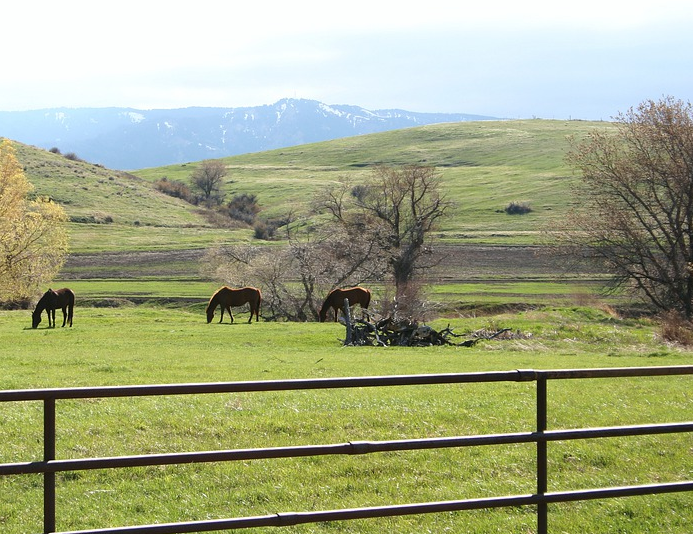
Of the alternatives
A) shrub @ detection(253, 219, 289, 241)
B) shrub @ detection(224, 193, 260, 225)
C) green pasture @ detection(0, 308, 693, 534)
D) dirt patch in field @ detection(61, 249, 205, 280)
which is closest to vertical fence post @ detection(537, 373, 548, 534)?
green pasture @ detection(0, 308, 693, 534)

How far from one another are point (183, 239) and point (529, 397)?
8622cm

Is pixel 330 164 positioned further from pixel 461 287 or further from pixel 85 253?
pixel 461 287

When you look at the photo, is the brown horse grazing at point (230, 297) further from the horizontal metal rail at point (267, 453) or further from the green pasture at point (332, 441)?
the horizontal metal rail at point (267, 453)

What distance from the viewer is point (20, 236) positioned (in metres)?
45.9

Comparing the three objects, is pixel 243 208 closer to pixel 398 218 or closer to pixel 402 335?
pixel 398 218

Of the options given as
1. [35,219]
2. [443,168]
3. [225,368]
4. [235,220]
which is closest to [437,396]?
[225,368]

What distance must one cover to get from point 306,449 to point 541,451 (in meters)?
1.99

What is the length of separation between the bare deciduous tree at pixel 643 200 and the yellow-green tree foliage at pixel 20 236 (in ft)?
103

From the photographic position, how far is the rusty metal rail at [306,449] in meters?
5.06

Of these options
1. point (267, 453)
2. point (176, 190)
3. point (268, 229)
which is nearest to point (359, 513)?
point (267, 453)

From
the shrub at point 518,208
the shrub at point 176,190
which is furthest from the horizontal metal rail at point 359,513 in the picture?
the shrub at point 176,190

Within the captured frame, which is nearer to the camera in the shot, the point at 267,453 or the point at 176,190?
the point at 267,453

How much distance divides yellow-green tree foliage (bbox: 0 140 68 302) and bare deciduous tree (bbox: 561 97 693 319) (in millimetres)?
31284

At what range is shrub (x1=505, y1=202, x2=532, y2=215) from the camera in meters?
110
